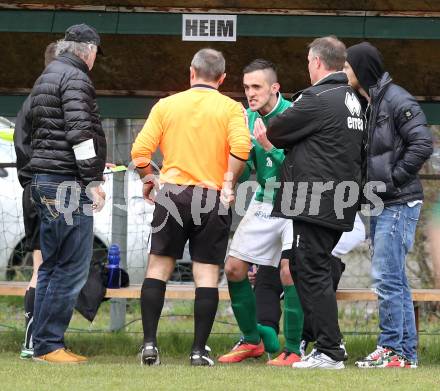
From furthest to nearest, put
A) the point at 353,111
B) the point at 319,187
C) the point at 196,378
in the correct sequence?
the point at 353,111 < the point at 319,187 < the point at 196,378

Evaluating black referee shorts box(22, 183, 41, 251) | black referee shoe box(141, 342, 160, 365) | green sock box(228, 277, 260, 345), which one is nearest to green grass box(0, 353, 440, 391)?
black referee shoe box(141, 342, 160, 365)

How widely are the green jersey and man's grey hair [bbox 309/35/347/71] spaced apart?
1.99 ft

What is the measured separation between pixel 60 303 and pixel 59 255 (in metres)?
0.30

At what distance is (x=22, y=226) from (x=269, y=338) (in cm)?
379

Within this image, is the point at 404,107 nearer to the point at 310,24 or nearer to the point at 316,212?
the point at 316,212

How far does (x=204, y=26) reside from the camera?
841 centimetres

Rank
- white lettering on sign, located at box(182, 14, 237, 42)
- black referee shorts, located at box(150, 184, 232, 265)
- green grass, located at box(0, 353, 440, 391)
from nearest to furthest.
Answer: green grass, located at box(0, 353, 440, 391) → black referee shorts, located at box(150, 184, 232, 265) → white lettering on sign, located at box(182, 14, 237, 42)

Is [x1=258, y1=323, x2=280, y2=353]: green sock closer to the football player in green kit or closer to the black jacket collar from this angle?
the football player in green kit

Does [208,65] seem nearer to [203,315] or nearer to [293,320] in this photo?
[203,315]

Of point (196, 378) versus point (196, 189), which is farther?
point (196, 189)

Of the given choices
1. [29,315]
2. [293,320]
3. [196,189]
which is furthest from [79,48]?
[293,320]

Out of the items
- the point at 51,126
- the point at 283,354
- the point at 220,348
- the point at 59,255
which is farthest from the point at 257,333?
the point at 51,126

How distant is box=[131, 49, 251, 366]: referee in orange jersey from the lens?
6906mm

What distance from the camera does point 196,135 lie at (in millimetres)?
6938
